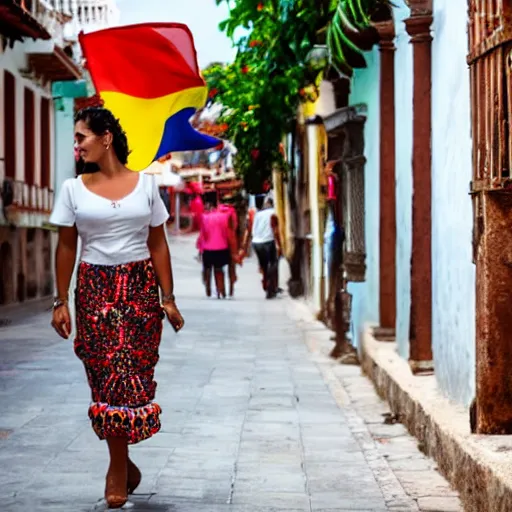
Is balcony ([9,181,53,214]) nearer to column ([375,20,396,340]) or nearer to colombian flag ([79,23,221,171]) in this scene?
colombian flag ([79,23,221,171])

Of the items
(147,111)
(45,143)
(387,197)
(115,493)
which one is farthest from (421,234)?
(45,143)

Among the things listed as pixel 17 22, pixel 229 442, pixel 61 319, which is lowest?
Answer: pixel 229 442

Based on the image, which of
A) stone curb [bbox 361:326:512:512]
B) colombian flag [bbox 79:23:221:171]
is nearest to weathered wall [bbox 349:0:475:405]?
stone curb [bbox 361:326:512:512]

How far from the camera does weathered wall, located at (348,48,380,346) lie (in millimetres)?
12445

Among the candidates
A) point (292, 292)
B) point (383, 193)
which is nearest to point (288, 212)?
point (292, 292)

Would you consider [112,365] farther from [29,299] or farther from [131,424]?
[29,299]

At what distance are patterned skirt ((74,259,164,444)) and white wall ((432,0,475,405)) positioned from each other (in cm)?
186

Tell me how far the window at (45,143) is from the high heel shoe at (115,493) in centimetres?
2172

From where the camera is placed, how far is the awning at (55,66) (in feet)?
84.3

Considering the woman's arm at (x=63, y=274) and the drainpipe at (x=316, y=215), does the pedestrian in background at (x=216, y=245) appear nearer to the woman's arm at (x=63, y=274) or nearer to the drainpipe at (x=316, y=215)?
the drainpipe at (x=316, y=215)

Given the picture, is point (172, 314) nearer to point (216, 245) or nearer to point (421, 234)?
point (421, 234)

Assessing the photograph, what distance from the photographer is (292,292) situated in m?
24.9

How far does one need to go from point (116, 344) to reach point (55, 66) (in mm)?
21298

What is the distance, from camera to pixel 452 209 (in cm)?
799
